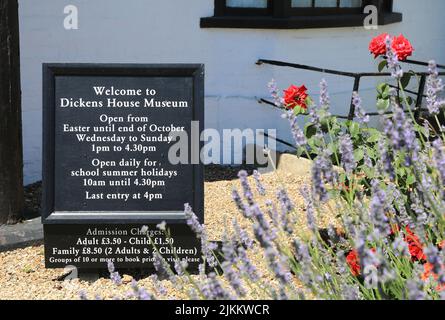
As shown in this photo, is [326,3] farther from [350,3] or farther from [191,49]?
[191,49]

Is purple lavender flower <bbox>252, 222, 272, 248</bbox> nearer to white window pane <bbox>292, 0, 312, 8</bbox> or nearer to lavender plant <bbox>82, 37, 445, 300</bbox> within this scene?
lavender plant <bbox>82, 37, 445, 300</bbox>

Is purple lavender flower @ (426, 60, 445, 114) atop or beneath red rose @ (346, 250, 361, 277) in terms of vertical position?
atop

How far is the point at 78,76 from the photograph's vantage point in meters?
4.51

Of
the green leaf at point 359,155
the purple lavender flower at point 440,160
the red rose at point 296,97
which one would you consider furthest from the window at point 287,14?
the purple lavender flower at point 440,160

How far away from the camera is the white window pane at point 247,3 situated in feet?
23.6

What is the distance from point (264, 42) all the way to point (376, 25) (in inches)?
47.1

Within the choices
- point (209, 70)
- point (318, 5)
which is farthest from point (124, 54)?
point (318, 5)

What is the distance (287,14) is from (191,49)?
2.86ft

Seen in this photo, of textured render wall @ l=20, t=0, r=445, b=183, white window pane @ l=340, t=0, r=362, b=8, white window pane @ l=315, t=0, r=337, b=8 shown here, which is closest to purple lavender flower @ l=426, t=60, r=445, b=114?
textured render wall @ l=20, t=0, r=445, b=183

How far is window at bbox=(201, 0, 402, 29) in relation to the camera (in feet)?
23.0

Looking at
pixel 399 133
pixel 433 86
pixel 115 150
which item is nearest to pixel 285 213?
pixel 399 133

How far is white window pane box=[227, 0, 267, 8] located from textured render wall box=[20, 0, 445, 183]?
0.83ft

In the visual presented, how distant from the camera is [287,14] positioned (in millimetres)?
7164

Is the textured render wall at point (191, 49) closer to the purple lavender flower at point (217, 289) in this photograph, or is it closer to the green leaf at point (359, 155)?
the green leaf at point (359, 155)
